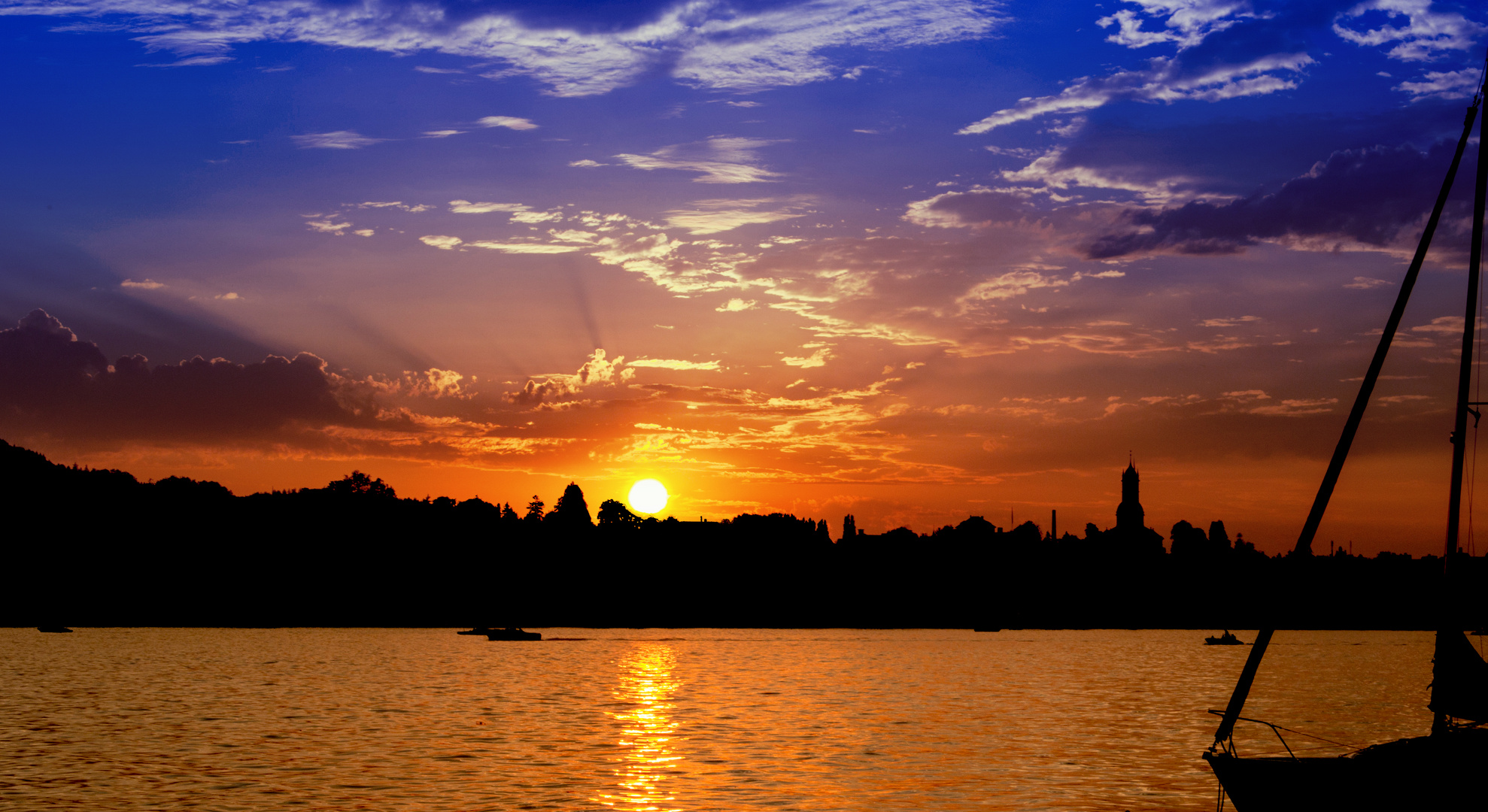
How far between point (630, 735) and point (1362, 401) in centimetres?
4610

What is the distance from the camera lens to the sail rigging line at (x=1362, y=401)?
3281cm

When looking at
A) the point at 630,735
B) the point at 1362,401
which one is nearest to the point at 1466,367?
the point at 1362,401

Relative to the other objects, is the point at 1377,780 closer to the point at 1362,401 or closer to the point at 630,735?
the point at 1362,401

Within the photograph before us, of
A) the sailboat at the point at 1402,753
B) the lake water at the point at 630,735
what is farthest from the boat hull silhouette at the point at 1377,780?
the lake water at the point at 630,735

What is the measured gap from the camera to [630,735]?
70312 millimetres

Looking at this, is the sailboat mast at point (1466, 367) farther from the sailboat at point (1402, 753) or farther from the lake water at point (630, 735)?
the lake water at point (630, 735)

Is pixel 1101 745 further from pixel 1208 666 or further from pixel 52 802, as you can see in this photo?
pixel 1208 666

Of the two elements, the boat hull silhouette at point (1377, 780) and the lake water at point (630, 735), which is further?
the lake water at point (630, 735)

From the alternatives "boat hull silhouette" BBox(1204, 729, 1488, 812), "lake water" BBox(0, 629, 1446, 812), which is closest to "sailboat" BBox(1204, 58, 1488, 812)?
"boat hull silhouette" BBox(1204, 729, 1488, 812)

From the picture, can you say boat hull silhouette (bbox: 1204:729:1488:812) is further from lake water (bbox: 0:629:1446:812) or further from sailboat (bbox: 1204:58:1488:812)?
lake water (bbox: 0:629:1446:812)

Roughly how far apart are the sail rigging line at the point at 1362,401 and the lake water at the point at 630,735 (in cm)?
1372

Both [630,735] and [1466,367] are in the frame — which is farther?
[630,735]

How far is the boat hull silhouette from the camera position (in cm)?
3228

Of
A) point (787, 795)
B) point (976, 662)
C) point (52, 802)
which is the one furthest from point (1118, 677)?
point (52, 802)
